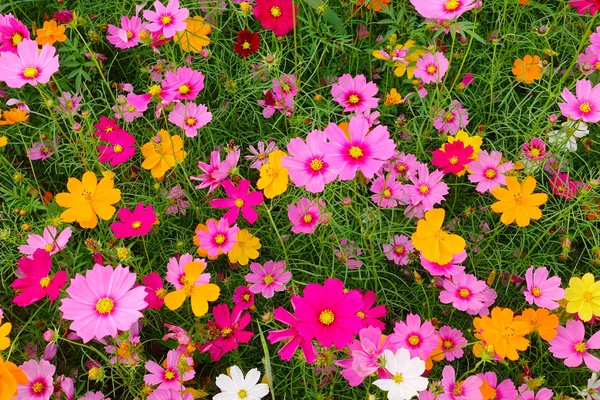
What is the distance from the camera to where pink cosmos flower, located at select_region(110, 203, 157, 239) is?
949mm

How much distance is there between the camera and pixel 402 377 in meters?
0.75

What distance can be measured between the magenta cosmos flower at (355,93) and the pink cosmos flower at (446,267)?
1.26 ft

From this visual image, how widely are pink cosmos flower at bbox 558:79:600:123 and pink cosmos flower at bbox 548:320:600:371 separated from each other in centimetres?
39

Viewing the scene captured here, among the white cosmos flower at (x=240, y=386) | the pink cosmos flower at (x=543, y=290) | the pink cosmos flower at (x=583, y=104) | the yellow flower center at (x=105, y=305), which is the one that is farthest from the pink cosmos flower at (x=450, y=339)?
the yellow flower center at (x=105, y=305)

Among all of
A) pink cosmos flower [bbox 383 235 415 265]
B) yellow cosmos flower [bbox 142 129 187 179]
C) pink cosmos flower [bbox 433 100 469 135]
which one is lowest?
yellow cosmos flower [bbox 142 129 187 179]

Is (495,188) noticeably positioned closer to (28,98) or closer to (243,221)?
(243,221)

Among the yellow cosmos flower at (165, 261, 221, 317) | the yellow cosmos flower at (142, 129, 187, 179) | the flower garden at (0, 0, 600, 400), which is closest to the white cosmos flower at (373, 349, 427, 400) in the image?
the flower garden at (0, 0, 600, 400)

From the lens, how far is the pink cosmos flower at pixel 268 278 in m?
1.02

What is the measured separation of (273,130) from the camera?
131cm

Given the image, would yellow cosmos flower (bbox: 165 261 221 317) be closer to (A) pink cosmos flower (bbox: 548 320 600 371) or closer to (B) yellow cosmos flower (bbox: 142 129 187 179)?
(B) yellow cosmos flower (bbox: 142 129 187 179)

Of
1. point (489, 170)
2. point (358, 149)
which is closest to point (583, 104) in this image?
point (489, 170)

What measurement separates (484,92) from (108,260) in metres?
0.93

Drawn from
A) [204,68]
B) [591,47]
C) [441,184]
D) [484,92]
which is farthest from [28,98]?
[591,47]

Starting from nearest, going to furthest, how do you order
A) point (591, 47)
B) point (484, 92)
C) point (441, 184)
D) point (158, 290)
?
point (158, 290) → point (441, 184) → point (591, 47) → point (484, 92)
